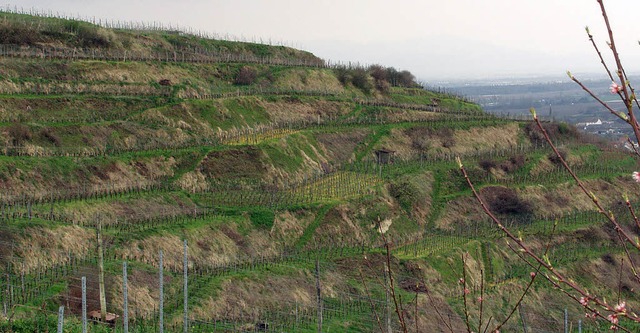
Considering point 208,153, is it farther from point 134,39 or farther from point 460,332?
point 134,39

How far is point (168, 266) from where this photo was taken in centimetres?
3756

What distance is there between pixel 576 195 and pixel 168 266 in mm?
34262

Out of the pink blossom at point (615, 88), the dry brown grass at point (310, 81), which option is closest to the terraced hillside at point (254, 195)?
the dry brown grass at point (310, 81)

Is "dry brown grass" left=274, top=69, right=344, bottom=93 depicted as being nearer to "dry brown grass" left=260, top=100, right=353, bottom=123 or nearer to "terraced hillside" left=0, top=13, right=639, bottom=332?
"terraced hillside" left=0, top=13, right=639, bottom=332

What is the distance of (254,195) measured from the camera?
4962cm

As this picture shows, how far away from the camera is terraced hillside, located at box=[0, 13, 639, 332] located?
115ft

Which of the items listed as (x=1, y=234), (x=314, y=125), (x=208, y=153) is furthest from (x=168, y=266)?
(x=314, y=125)

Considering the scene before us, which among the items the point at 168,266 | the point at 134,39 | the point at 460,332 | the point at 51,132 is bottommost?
the point at 460,332

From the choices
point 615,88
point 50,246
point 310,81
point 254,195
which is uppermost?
point 615,88

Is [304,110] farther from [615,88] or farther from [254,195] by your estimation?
[615,88]

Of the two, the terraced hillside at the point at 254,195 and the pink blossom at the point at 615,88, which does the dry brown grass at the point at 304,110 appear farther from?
the pink blossom at the point at 615,88

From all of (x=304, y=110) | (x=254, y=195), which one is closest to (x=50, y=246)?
(x=254, y=195)

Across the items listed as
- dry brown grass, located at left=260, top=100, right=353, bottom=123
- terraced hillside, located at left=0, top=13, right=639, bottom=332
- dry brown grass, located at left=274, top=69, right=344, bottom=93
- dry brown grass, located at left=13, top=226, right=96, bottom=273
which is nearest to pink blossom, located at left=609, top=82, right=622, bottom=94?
terraced hillside, located at left=0, top=13, right=639, bottom=332

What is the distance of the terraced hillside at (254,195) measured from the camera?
34.9 metres
